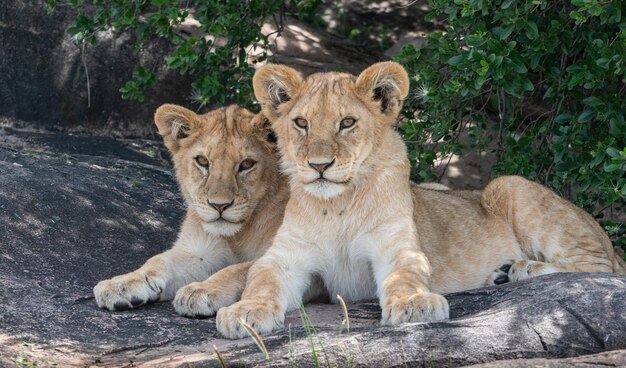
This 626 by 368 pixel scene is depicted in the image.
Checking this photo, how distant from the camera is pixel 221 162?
5.55 m

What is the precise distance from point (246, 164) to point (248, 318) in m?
1.31

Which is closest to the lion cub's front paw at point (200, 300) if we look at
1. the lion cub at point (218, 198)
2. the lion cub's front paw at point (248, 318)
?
the lion cub at point (218, 198)

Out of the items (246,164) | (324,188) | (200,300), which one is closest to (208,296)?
(200,300)

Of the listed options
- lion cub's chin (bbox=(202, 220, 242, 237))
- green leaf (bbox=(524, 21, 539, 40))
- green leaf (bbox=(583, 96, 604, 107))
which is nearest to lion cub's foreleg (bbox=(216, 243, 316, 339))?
lion cub's chin (bbox=(202, 220, 242, 237))

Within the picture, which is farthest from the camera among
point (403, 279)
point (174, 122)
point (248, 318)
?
point (174, 122)

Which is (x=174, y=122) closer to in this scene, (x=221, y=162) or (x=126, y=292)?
(x=221, y=162)

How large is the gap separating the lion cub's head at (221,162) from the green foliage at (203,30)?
1.19 m

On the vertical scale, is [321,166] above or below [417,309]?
above

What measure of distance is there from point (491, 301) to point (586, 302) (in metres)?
0.55

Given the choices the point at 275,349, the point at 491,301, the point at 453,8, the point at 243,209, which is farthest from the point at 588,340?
the point at 453,8

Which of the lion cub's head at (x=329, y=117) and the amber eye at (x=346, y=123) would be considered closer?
the lion cub's head at (x=329, y=117)

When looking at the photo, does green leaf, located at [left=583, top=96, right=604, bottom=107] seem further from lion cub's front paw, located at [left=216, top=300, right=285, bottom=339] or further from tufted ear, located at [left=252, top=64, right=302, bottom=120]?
lion cub's front paw, located at [left=216, top=300, right=285, bottom=339]

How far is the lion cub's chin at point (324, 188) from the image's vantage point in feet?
16.0

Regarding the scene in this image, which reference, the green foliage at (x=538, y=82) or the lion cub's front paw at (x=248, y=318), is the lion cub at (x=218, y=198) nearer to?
the lion cub's front paw at (x=248, y=318)
